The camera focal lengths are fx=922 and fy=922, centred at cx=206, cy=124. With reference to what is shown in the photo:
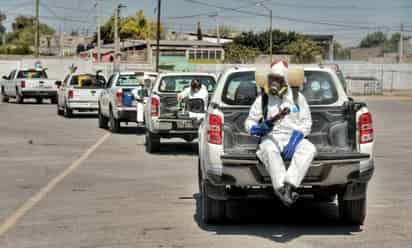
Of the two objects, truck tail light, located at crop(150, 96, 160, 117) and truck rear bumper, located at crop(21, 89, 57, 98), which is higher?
truck tail light, located at crop(150, 96, 160, 117)

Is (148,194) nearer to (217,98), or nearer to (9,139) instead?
(217,98)

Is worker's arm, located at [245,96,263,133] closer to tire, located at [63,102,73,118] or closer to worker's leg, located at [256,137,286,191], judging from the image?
worker's leg, located at [256,137,286,191]

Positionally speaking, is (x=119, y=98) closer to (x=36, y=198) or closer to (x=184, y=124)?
(x=184, y=124)

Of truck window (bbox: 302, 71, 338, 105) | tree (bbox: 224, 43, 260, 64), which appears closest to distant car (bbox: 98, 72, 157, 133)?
truck window (bbox: 302, 71, 338, 105)

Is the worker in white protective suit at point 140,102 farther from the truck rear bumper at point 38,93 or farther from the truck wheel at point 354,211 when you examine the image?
the truck rear bumper at point 38,93

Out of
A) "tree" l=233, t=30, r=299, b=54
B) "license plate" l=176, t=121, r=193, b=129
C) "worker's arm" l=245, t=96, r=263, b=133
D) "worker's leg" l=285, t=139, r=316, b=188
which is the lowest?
"license plate" l=176, t=121, r=193, b=129

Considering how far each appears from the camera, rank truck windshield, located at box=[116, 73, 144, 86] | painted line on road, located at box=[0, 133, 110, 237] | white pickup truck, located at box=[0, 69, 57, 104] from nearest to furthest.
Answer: painted line on road, located at box=[0, 133, 110, 237] → truck windshield, located at box=[116, 73, 144, 86] → white pickup truck, located at box=[0, 69, 57, 104]

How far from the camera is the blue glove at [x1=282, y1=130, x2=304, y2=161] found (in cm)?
888

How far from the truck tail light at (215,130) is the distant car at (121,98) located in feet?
41.6

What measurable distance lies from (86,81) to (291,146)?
25208mm

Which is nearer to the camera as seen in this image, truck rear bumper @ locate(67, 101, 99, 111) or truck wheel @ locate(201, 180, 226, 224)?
truck wheel @ locate(201, 180, 226, 224)

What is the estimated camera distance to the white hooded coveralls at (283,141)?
8.74m

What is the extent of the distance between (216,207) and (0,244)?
2.31 metres

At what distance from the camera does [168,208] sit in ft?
36.6
